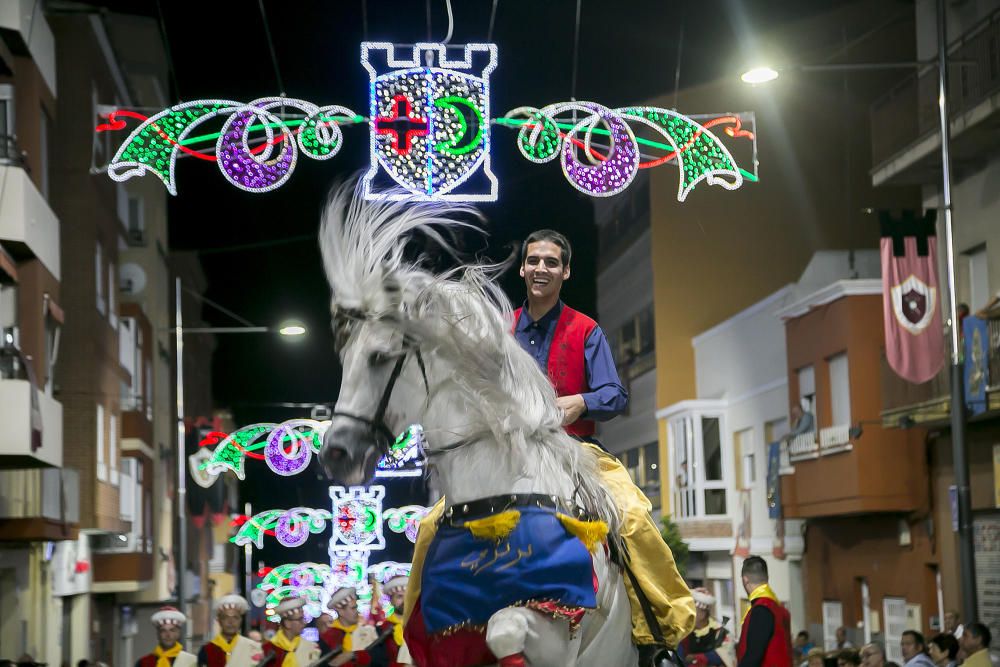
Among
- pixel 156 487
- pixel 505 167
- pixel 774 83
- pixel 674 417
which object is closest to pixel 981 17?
pixel 505 167

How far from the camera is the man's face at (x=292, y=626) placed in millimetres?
15594

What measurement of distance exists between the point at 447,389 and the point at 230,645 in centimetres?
920

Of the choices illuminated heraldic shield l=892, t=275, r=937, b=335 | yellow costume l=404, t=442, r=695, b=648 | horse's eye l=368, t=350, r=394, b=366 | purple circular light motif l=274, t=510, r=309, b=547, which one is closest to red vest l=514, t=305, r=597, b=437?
yellow costume l=404, t=442, r=695, b=648

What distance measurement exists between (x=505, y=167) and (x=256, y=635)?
29.7 feet

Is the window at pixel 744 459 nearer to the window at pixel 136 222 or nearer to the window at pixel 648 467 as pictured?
the window at pixel 648 467

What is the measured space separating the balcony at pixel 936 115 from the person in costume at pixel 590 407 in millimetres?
15520

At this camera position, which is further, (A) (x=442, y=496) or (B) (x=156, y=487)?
(B) (x=156, y=487)

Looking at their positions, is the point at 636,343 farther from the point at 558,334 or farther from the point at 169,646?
the point at 558,334

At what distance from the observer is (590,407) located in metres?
7.25

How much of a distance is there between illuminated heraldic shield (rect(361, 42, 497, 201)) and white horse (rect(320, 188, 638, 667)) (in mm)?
7803

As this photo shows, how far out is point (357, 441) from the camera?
245 inches

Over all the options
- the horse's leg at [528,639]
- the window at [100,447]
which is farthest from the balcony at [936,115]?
the window at [100,447]

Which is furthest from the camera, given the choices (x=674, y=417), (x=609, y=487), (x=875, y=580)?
(x=674, y=417)

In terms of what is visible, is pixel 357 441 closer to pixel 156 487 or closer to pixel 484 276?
pixel 484 276
